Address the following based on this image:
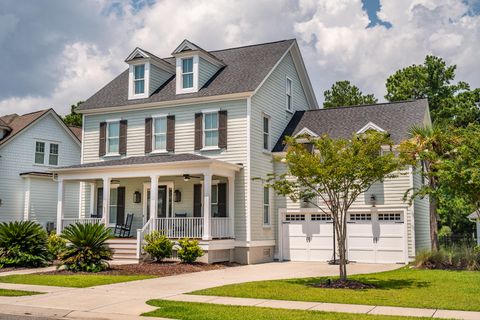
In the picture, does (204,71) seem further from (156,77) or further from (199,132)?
(199,132)

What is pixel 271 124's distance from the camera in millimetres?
25000

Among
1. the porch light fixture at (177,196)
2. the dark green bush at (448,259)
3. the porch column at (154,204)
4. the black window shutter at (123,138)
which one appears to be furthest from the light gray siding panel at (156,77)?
the dark green bush at (448,259)

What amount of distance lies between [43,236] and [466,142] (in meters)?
15.6

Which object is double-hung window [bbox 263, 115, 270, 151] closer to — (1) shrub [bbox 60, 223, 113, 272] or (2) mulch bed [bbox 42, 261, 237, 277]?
(2) mulch bed [bbox 42, 261, 237, 277]

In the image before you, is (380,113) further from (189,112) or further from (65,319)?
(65,319)

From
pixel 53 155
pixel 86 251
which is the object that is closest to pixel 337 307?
pixel 86 251

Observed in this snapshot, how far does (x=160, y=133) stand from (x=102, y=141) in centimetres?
319

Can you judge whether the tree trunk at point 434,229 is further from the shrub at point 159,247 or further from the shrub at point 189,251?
the shrub at point 159,247

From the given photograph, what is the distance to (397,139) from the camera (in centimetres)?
2328

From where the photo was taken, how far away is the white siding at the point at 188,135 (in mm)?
22703

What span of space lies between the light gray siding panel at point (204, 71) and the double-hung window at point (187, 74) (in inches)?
17.6

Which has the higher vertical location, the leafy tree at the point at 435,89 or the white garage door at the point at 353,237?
the leafy tree at the point at 435,89

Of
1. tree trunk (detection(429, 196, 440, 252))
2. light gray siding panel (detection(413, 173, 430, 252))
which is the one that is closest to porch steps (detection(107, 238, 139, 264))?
tree trunk (detection(429, 196, 440, 252))

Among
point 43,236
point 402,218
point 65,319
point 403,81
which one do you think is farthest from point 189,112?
point 403,81
